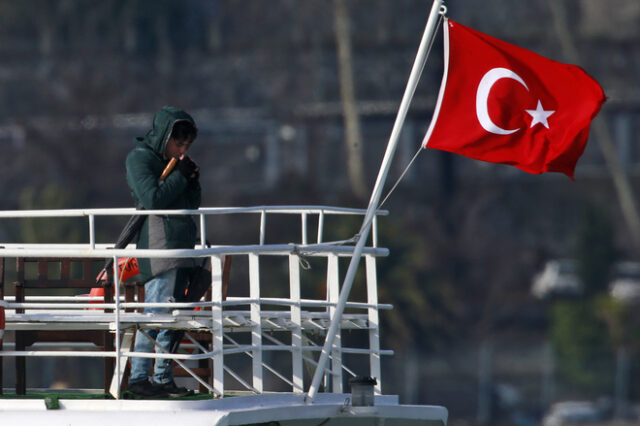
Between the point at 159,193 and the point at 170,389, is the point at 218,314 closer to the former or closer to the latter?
the point at 170,389

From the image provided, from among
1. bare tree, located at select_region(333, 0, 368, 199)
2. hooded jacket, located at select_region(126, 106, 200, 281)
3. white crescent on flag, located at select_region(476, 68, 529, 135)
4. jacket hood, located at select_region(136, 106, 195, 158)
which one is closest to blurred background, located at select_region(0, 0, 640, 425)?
bare tree, located at select_region(333, 0, 368, 199)

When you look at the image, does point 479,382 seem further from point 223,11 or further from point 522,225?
point 223,11

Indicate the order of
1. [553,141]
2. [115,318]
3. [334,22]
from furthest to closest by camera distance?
[334,22]
[553,141]
[115,318]

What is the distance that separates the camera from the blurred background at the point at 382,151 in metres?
45.8

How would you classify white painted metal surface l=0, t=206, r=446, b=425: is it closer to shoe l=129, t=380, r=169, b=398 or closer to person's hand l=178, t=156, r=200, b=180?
shoe l=129, t=380, r=169, b=398

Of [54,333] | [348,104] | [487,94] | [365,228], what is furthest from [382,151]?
[365,228]

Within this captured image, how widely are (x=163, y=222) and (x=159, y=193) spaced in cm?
25

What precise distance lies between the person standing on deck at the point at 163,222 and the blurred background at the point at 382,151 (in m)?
31.6

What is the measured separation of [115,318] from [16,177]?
47.8 metres

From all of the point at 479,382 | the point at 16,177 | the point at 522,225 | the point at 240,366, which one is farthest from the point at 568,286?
the point at 16,177

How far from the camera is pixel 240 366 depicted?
39375 mm

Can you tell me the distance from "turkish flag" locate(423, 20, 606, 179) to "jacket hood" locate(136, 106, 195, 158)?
78.2 inches

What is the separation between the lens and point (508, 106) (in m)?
10.3

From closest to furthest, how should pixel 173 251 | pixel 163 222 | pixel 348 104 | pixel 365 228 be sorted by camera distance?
pixel 173 251 < pixel 163 222 < pixel 365 228 < pixel 348 104
